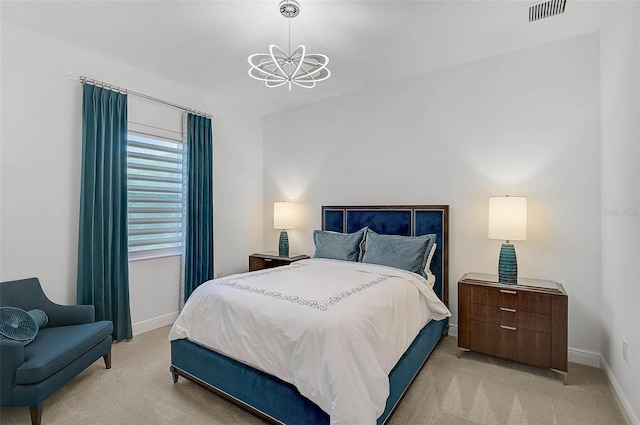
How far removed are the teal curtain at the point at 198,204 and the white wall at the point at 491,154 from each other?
1460 mm

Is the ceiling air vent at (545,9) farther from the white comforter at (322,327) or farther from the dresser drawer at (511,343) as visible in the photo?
the dresser drawer at (511,343)

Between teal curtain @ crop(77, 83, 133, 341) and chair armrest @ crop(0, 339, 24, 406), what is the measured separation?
3.85 ft

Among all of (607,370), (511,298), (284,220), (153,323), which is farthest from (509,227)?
(153,323)

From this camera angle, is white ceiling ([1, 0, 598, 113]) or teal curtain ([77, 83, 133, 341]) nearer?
white ceiling ([1, 0, 598, 113])

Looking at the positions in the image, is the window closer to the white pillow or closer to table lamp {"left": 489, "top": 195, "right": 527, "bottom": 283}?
the white pillow

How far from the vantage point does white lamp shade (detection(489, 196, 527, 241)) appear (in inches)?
111

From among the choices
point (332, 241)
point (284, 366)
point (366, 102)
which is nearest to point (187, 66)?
point (366, 102)

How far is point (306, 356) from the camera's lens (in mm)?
1745

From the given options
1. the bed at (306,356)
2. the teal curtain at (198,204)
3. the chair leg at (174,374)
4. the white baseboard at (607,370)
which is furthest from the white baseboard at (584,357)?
the teal curtain at (198,204)

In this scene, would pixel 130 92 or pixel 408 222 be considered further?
pixel 408 222

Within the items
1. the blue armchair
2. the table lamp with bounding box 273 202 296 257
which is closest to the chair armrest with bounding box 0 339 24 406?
the blue armchair

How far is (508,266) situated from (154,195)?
148 inches

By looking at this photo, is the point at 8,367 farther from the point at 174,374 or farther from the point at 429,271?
the point at 429,271

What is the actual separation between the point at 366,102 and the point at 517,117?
67.1 inches
